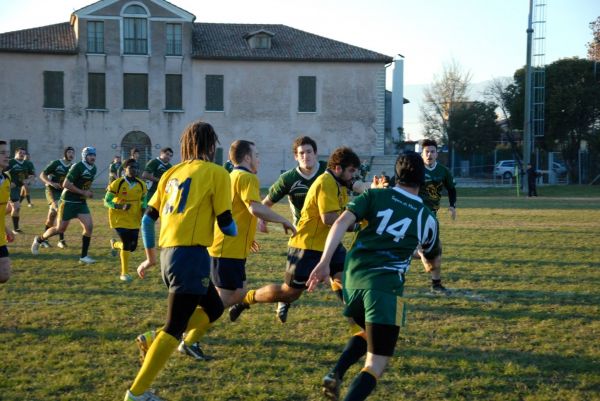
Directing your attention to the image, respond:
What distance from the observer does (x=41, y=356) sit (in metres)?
6.38

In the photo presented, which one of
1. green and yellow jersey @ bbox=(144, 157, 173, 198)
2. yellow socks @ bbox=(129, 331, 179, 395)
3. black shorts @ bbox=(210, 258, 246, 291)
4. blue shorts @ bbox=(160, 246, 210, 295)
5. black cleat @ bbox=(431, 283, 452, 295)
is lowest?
black cleat @ bbox=(431, 283, 452, 295)

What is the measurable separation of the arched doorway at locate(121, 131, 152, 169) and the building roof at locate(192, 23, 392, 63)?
609cm

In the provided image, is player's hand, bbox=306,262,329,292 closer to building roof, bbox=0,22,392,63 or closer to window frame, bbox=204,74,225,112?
window frame, bbox=204,74,225,112

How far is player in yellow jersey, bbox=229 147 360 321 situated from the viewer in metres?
6.30

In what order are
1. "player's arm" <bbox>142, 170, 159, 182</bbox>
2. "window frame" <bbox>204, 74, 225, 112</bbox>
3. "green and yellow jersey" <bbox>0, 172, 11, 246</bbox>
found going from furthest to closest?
"window frame" <bbox>204, 74, 225, 112</bbox> < "player's arm" <bbox>142, 170, 159, 182</bbox> < "green and yellow jersey" <bbox>0, 172, 11, 246</bbox>

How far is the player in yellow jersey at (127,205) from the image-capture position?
10.8 m

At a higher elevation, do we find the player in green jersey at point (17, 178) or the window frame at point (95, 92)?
the window frame at point (95, 92)

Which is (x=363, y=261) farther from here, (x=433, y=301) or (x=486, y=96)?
(x=486, y=96)

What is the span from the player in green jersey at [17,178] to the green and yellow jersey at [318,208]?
11353mm

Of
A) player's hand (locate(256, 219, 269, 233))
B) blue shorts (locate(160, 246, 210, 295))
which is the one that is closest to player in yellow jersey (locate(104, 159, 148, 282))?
player's hand (locate(256, 219, 269, 233))

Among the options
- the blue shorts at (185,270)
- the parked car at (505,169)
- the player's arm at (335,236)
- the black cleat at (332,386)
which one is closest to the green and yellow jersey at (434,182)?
the black cleat at (332,386)

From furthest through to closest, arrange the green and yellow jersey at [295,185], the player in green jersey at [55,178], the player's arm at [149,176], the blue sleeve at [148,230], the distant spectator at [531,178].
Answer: the distant spectator at [531,178]
the player's arm at [149,176]
the player in green jersey at [55,178]
the green and yellow jersey at [295,185]
the blue sleeve at [148,230]

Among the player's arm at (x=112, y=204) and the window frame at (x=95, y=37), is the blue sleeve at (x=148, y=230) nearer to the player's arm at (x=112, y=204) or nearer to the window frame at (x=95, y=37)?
the player's arm at (x=112, y=204)

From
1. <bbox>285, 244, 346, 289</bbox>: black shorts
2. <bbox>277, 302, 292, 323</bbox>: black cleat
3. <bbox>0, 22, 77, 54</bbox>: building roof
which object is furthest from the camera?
<bbox>0, 22, 77, 54</bbox>: building roof
